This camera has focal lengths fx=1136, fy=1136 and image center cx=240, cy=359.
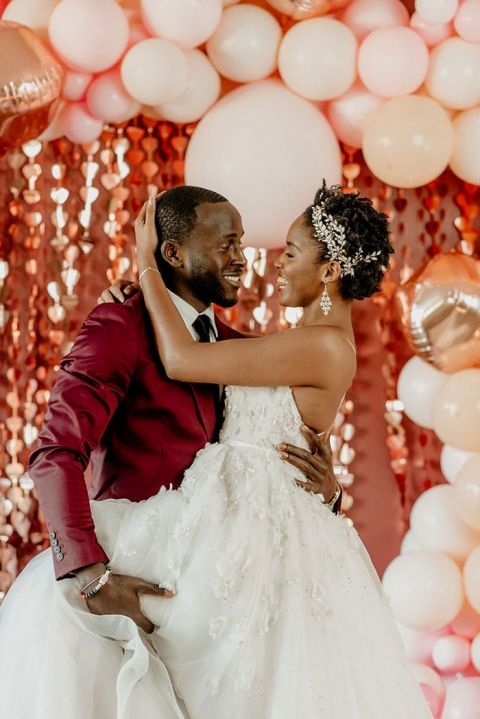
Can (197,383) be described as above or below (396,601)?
above

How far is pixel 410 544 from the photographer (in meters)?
3.92

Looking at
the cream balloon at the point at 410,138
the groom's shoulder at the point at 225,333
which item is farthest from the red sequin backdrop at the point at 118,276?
the groom's shoulder at the point at 225,333

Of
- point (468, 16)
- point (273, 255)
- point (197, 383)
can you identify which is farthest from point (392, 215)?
point (197, 383)

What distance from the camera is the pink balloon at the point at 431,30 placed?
12.3 feet

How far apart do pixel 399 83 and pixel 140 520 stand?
2061 millimetres

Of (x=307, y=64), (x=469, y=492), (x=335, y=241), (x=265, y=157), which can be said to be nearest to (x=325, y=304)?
(x=335, y=241)

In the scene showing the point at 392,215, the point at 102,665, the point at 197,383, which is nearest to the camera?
the point at 102,665

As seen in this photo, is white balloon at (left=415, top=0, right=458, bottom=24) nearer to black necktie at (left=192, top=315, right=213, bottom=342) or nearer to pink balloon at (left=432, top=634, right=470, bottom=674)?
black necktie at (left=192, top=315, right=213, bottom=342)

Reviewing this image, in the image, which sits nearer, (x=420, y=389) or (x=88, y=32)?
(x=88, y=32)

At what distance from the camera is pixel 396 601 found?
3.69 metres

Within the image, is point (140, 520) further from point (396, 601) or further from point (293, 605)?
point (396, 601)

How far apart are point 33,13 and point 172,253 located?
1.52 meters

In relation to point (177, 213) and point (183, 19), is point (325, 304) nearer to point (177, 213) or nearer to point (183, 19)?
point (177, 213)

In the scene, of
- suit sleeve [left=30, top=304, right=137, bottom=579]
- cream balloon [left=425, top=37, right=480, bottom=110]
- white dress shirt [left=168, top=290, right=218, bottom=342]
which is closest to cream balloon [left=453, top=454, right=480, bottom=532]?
cream balloon [left=425, top=37, right=480, bottom=110]
